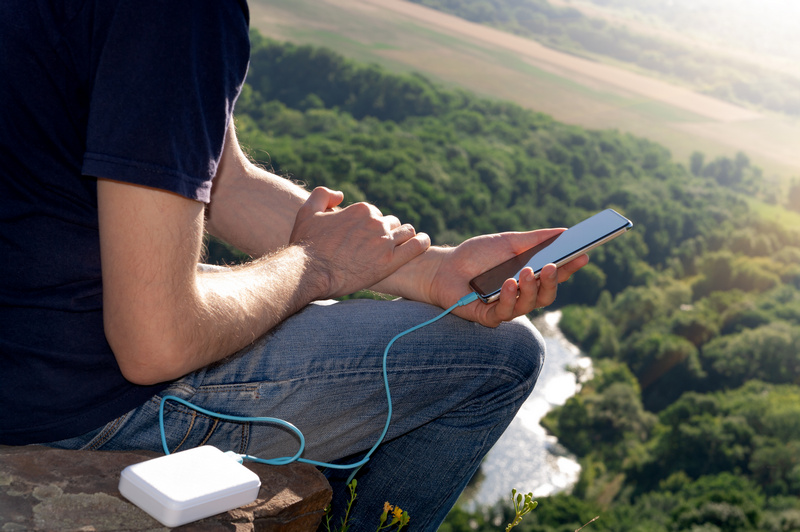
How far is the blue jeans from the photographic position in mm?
1336

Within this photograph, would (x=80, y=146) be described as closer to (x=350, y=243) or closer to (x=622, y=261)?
(x=350, y=243)

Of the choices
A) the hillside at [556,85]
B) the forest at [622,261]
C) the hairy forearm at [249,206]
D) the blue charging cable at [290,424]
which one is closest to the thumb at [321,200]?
the hairy forearm at [249,206]

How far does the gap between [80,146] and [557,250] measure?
3.46 ft

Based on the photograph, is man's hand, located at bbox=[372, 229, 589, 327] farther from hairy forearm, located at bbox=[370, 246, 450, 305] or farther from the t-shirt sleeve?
the t-shirt sleeve

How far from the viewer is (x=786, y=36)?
55938 millimetres

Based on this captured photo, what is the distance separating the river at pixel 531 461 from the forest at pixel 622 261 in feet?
2.82

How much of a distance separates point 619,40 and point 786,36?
43.4 ft

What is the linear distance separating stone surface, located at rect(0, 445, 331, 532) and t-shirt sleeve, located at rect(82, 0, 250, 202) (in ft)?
1.75

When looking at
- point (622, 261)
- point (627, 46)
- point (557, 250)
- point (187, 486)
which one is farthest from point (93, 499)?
point (627, 46)

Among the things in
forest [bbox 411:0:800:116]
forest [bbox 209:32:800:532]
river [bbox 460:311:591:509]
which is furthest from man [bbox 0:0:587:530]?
forest [bbox 411:0:800:116]

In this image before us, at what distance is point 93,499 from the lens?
3.70 ft

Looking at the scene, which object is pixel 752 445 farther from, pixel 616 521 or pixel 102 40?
pixel 102 40

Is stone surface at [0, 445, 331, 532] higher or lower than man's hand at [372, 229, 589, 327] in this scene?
lower

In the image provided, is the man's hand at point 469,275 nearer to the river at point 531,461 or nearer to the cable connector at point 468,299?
the cable connector at point 468,299
